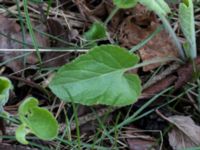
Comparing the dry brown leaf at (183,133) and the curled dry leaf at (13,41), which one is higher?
the curled dry leaf at (13,41)

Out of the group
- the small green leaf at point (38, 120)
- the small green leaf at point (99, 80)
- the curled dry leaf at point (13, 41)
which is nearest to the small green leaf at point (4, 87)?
the small green leaf at point (38, 120)

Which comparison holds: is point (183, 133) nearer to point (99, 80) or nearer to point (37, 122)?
point (99, 80)

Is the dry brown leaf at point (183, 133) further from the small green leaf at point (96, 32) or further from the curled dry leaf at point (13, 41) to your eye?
the curled dry leaf at point (13, 41)

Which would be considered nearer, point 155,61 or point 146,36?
point 155,61

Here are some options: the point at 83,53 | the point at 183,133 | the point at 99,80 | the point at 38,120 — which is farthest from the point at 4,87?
the point at 183,133

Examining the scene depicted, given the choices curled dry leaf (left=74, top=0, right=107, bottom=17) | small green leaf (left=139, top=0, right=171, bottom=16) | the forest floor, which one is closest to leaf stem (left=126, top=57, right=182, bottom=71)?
the forest floor

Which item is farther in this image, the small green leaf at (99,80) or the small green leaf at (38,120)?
the small green leaf at (99,80)

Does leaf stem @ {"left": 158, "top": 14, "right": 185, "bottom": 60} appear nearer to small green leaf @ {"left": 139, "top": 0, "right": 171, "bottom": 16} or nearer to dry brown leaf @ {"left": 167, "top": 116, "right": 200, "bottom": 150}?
small green leaf @ {"left": 139, "top": 0, "right": 171, "bottom": 16}

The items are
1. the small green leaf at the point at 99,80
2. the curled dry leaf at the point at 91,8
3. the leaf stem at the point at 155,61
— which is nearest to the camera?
the small green leaf at the point at 99,80
